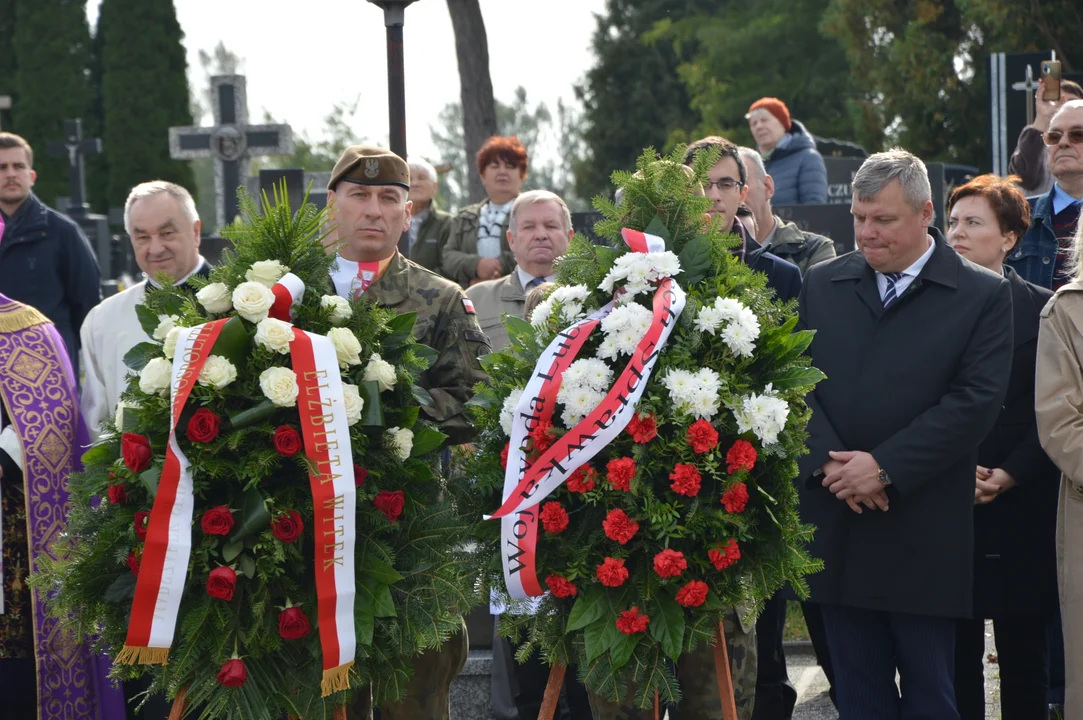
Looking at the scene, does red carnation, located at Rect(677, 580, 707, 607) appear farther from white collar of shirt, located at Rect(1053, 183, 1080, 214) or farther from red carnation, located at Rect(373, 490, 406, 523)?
white collar of shirt, located at Rect(1053, 183, 1080, 214)

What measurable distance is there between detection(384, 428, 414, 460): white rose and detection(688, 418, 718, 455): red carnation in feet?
2.81

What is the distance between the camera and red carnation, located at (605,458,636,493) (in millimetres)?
Answer: 3844

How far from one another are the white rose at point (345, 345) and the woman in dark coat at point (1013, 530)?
2.37m

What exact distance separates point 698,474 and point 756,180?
235 centimetres

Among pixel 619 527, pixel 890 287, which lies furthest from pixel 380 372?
pixel 890 287

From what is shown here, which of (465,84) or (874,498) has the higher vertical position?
(465,84)

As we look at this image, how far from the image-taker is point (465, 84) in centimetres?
1834

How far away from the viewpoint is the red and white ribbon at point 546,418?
3.87 m

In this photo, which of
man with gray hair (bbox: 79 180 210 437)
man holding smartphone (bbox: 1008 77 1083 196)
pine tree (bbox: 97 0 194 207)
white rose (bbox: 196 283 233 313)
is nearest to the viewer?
white rose (bbox: 196 283 233 313)

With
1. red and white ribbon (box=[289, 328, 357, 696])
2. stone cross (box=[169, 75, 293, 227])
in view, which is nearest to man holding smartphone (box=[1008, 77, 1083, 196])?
red and white ribbon (box=[289, 328, 357, 696])

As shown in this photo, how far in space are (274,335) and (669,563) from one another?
1295 mm

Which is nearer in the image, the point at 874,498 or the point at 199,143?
the point at 874,498

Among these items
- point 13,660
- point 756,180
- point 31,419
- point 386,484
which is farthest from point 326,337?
point 756,180

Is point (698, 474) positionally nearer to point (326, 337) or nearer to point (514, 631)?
point (514, 631)
